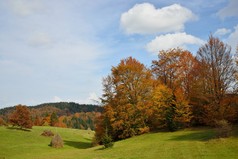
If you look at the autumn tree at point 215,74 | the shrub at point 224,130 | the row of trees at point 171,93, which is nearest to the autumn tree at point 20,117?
the row of trees at point 171,93

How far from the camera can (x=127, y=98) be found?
53062mm

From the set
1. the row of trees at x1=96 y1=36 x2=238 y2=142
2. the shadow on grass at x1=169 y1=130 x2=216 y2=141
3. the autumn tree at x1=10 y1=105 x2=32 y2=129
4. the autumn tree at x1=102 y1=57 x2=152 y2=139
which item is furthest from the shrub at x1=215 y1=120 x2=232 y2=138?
the autumn tree at x1=10 y1=105 x2=32 y2=129

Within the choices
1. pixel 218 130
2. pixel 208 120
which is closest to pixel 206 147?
pixel 218 130

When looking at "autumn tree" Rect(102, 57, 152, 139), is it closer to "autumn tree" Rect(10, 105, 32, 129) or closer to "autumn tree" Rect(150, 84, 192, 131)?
"autumn tree" Rect(150, 84, 192, 131)

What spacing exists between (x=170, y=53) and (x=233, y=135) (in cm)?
2874

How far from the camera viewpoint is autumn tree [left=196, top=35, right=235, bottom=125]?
44625mm

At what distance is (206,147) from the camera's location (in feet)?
91.3

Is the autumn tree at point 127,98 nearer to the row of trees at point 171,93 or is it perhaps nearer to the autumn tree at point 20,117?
the row of trees at point 171,93

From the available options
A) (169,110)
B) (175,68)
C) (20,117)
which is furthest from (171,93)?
(20,117)

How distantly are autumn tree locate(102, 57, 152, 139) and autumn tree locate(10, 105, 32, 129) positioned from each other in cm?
2823

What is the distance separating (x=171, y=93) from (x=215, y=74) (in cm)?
847

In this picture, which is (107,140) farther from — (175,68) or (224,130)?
(175,68)

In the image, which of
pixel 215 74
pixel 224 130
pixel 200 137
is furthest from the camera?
pixel 215 74

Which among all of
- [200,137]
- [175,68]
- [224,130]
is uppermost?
[175,68]
